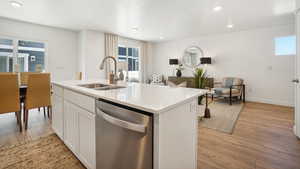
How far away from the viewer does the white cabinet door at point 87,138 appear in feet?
4.43

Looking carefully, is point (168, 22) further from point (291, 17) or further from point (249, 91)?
point (249, 91)

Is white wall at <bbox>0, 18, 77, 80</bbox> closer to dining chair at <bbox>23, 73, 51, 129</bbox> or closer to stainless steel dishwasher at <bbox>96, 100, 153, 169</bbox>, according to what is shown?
dining chair at <bbox>23, 73, 51, 129</bbox>

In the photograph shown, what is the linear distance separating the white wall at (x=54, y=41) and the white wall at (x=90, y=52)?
29 cm

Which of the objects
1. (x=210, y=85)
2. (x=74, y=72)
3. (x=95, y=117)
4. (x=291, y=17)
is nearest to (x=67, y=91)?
(x=95, y=117)

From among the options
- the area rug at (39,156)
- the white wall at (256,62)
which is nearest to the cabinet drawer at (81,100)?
the area rug at (39,156)

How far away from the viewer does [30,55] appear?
4.36m

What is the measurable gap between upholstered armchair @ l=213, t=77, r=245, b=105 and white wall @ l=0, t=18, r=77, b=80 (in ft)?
16.9

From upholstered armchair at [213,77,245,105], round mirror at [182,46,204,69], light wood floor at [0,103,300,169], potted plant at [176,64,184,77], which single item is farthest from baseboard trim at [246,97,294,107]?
potted plant at [176,64,184,77]

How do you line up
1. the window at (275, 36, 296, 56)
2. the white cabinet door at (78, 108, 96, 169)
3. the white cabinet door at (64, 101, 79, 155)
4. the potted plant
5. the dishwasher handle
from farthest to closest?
the potted plant
the window at (275, 36, 296, 56)
the white cabinet door at (64, 101, 79, 155)
the white cabinet door at (78, 108, 96, 169)
the dishwasher handle

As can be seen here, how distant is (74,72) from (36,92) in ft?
8.76

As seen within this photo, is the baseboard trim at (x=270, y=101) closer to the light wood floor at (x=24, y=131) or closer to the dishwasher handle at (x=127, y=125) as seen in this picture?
the dishwasher handle at (x=127, y=125)

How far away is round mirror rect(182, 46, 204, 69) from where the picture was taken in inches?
234

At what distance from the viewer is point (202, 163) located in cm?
168

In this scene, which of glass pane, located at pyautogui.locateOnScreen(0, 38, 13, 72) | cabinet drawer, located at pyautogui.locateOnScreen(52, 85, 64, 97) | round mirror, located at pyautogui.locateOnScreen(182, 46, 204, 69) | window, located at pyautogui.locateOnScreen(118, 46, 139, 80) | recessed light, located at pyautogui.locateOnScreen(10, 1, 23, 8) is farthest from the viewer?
window, located at pyautogui.locateOnScreen(118, 46, 139, 80)
